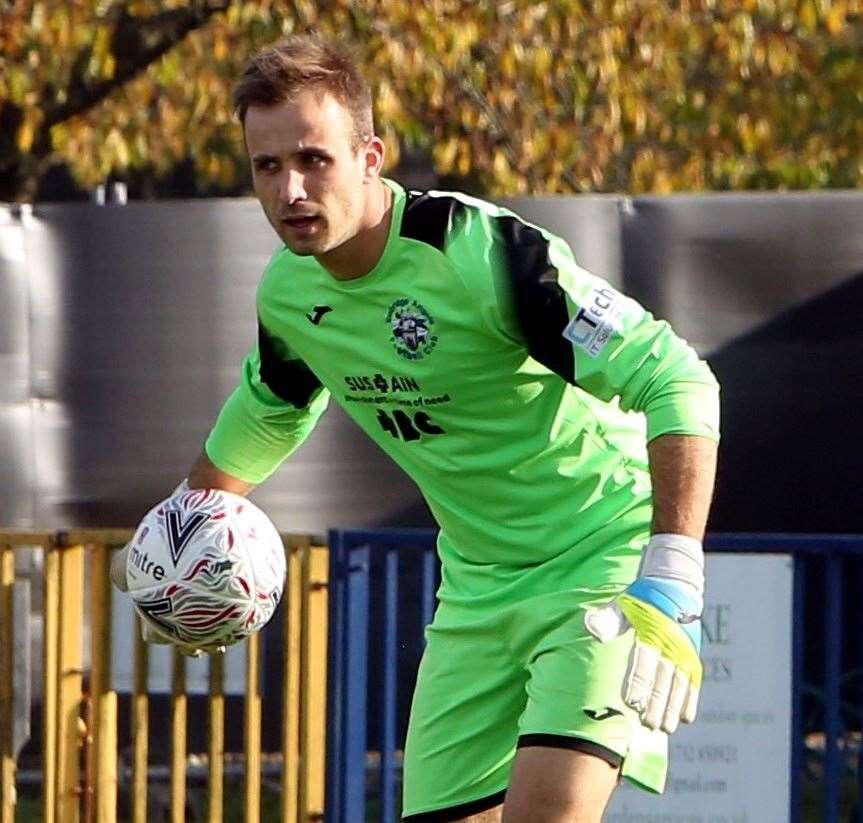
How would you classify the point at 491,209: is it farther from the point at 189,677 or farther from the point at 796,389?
the point at 796,389

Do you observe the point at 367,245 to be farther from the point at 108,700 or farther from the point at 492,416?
the point at 108,700

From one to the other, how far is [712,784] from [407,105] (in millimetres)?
6506

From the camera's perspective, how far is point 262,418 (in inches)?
204

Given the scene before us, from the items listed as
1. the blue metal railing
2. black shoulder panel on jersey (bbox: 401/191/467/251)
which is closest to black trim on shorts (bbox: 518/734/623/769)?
black shoulder panel on jersey (bbox: 401/191/467/251)

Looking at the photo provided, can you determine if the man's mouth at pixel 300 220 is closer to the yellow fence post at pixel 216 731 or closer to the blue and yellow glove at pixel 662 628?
the blue and yellow glove at pixel 662 628

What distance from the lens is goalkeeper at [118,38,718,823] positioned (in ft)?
14.0

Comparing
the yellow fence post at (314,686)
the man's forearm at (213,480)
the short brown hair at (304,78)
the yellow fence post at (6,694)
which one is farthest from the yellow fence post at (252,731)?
the short brown hair at (304,78)

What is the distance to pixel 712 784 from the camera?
6.56 meters

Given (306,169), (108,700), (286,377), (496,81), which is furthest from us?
(496,81)

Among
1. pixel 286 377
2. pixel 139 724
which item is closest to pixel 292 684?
pixel 139 724

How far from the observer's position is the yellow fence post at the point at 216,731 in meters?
6.93

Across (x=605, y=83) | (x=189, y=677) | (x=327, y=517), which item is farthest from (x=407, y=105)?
(x=189, y=677)

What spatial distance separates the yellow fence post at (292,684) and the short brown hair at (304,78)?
256 centimetres

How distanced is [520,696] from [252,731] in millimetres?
2412
